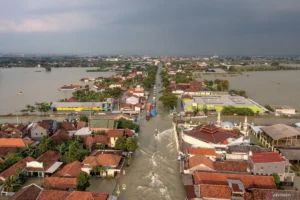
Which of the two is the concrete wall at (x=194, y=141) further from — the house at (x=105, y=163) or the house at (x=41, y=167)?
the house at (x=41, y=167)

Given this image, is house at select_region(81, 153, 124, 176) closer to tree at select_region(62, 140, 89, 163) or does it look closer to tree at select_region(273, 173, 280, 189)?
tree at select_region(62, 140, 89, 163)

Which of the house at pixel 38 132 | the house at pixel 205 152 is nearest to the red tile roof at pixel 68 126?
the house at pixel 38 132

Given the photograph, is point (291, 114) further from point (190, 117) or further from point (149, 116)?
point (149, 116)

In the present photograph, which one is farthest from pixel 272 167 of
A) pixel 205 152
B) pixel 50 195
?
pixel 50 195

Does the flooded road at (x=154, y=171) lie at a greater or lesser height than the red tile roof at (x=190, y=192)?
lesser

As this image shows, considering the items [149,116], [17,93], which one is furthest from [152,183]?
[17,93]
